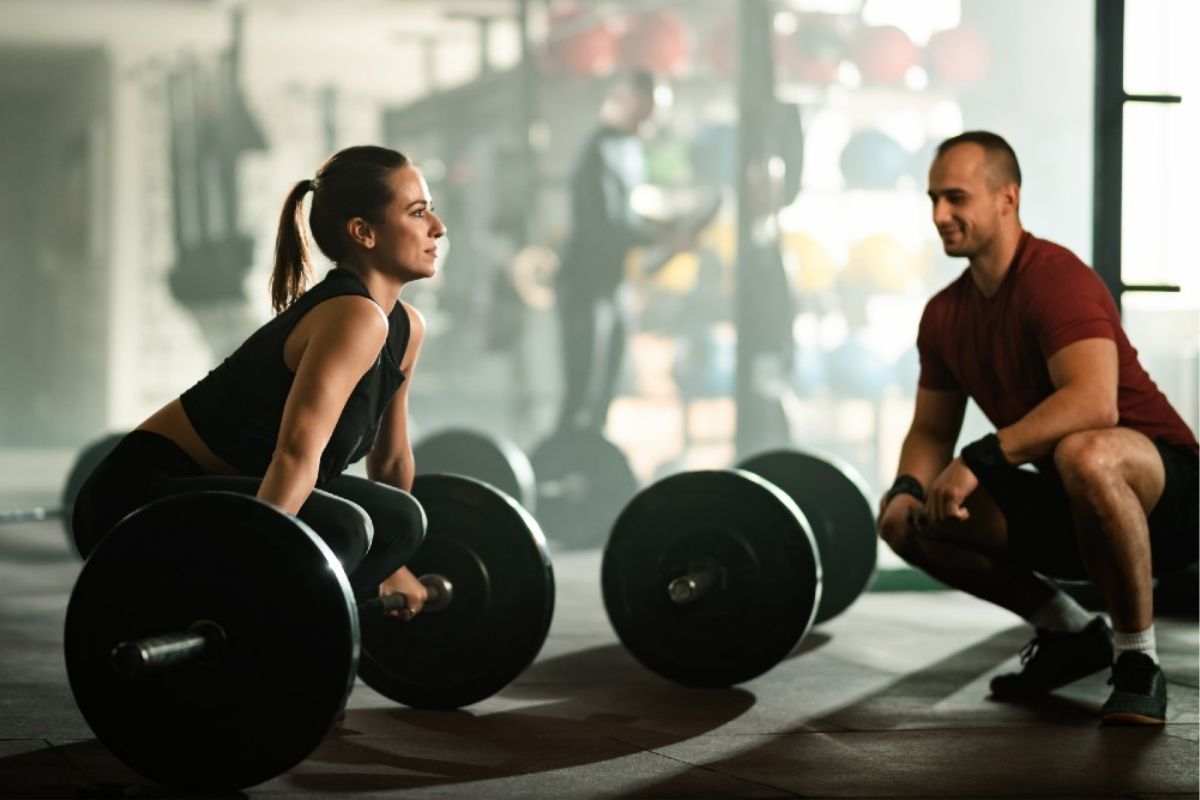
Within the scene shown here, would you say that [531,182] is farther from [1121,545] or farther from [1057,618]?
[1121,545]

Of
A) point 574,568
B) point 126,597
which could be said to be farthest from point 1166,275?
point 126,597

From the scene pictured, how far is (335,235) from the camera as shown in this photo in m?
1.93

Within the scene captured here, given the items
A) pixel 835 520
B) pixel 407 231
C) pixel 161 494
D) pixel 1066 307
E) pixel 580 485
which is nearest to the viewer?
pixel 161 494

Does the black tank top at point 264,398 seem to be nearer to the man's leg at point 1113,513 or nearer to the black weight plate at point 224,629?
the black weight plate at point 224,629

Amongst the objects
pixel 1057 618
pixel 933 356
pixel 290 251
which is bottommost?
pixel 1057 618

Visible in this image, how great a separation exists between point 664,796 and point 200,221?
16.5 ft

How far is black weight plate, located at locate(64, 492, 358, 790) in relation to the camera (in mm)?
1588

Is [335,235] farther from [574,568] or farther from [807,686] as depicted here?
[574,568]

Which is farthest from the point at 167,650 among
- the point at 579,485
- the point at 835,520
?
the point at 579,485

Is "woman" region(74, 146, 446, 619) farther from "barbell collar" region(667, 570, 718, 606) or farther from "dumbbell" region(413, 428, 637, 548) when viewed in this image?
"dumbbell" region(413, 428, 637, 548)

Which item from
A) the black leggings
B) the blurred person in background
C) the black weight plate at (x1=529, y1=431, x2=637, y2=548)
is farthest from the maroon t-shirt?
the blurred person in background

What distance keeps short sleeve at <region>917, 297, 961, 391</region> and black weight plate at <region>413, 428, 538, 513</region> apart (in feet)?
5.64

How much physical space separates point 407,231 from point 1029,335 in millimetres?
916

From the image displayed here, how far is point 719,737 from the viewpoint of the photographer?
2.09m
